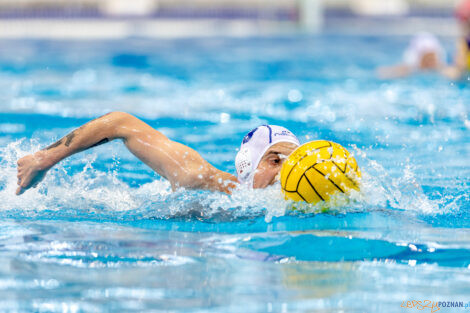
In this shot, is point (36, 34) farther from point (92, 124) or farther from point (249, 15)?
point (92, 124)

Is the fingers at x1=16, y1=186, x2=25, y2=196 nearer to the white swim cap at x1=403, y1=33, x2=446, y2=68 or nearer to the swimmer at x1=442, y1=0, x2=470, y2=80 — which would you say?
the swimmer at x1=442, y1=0, x2=470, y2=80

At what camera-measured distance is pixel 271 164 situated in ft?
12.3

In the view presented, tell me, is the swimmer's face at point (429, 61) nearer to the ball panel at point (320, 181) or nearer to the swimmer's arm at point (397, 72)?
the swimmer's arm at point (397, 72)

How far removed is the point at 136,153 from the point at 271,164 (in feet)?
2.37

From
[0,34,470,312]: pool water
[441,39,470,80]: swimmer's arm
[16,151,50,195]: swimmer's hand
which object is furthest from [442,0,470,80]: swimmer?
[16,151,50,195]: swimmer's hand

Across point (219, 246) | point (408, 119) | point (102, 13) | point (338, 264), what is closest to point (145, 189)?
point (219, 246)

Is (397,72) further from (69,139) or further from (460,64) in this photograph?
(69,139)

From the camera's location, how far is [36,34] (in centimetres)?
1223

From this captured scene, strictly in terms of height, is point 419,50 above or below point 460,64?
above

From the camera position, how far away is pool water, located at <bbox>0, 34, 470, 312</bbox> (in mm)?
2584

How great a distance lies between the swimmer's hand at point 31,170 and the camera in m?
3.64

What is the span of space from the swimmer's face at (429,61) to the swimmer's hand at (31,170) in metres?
6.40

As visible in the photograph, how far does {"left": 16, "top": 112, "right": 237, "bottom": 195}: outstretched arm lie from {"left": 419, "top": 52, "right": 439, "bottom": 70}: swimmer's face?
5.84 metres

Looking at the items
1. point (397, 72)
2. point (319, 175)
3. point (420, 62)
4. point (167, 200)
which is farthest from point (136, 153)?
point (420, 62)
